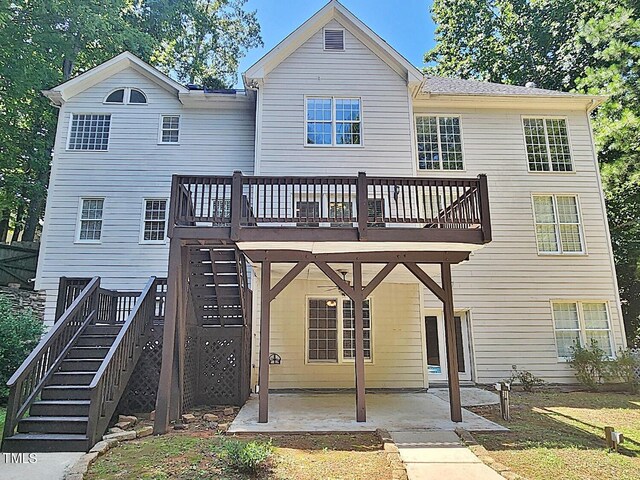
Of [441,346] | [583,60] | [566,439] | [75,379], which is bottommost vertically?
[566,439]

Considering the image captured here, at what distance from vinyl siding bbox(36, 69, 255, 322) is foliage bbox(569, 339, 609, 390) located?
10.5 metres

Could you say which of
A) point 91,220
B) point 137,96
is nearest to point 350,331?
point 91,220

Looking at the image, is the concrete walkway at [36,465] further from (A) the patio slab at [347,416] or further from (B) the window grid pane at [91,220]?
(B) the window grid pane at [91,220]

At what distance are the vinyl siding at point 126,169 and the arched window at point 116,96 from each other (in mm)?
175

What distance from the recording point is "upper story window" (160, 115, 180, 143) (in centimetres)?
1262

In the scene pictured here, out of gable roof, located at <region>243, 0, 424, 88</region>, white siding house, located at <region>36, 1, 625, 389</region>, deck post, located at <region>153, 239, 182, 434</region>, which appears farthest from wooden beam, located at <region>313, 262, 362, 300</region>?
gable roof, located at <region>243, 0, 424, 88</region>

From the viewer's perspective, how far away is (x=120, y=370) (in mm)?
6188

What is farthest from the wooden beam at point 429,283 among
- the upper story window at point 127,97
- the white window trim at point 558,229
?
the upper story window at point 127,97

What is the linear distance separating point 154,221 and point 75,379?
262 inches

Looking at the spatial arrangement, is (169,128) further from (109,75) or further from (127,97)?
(109,75)

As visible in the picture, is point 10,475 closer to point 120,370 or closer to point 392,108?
point 120,370

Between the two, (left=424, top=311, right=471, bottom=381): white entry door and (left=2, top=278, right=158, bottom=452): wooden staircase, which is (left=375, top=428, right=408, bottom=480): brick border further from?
(left=424, top=311, right=471, bottom=381): white entry door

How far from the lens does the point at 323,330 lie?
Result: 10.8 m

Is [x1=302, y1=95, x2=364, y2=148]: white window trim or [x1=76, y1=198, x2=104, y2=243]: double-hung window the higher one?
[x1=302, y1=95, x2=364, y2=148]: white window trim
